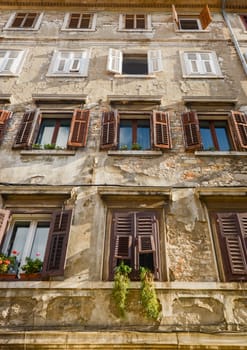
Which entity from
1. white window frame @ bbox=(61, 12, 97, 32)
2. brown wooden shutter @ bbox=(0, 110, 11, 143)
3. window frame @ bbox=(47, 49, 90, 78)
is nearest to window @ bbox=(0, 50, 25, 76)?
window frame @ bbox=(47, 49, 90, 78)

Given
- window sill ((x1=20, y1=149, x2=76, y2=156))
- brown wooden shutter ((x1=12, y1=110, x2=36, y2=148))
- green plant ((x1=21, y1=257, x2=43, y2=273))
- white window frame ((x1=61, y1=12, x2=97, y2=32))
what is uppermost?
white window frame ((x1=61, y1=12, x2=97, y2=32))

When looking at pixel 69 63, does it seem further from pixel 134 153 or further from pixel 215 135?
pixel 215 135

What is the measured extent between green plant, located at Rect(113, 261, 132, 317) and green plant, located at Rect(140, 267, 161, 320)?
0.27 metres

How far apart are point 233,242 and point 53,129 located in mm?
5468

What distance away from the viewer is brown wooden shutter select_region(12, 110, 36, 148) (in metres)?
8.02

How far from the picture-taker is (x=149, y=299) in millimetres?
5254

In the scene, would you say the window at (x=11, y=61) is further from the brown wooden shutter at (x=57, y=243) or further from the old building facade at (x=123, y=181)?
the brown wooden shutter at (x=57, y=243)

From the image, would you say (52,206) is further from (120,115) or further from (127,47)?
(127,47)

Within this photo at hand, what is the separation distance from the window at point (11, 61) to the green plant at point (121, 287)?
24.6 feet

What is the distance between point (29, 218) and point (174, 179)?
323 centimetres

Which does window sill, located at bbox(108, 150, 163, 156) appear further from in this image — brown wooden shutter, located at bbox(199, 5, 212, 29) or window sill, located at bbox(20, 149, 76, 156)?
brown wooden shutter, located at bbox(199, 5, 212, 29)

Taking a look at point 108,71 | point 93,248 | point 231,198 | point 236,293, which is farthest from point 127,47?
point 236,293

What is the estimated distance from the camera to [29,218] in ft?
22.4

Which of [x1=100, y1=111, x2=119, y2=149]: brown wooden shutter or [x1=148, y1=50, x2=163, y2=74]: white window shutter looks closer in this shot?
[x1=100, y1=111, x2=119, y2=149]: brown wooden shutter
